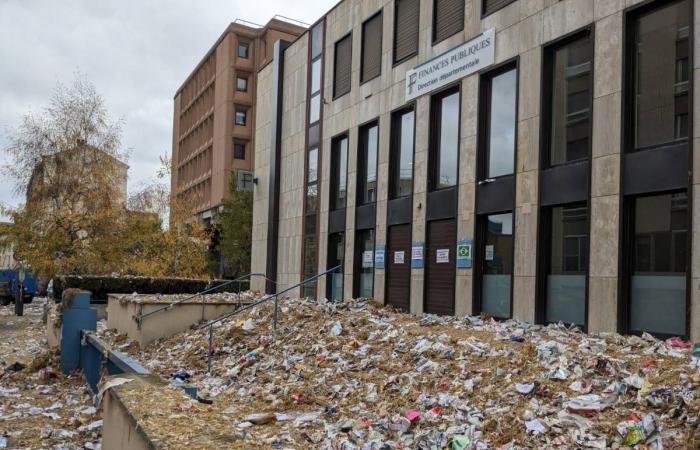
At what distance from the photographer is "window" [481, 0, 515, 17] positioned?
12.7 meters

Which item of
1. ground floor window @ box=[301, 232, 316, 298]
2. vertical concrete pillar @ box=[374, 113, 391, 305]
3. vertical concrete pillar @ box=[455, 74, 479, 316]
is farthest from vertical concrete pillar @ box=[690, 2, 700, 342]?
ground floor window @ box=[301, 232, 316, 298]

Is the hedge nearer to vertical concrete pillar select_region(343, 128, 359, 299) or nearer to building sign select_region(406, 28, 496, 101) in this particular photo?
vertical concrete pillar select_region(343, 128, 359, 299)

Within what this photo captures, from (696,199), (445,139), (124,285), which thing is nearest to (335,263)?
(445,139)

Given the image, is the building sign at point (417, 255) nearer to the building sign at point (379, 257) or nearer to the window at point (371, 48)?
the building sign at point (379, 257)

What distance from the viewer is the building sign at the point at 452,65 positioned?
13.0 metres

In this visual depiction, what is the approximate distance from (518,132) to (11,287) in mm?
33150

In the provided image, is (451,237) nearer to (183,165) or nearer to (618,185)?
(618,185)

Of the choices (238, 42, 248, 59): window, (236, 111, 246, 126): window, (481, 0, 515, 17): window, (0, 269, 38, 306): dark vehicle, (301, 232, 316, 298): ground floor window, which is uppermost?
(238, 42, 248, 59): window

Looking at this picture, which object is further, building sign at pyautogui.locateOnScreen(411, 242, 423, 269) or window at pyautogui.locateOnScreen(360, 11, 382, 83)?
window at pyautogui.locateOnScreen(360, 11, 382, 83)

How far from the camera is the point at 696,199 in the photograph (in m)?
8.84

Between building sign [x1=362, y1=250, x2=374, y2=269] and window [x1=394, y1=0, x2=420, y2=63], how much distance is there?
504 cm

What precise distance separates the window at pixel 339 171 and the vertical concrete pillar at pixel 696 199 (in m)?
11.0

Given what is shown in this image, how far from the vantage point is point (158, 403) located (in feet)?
17.4

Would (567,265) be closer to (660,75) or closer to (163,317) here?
(660,75)
